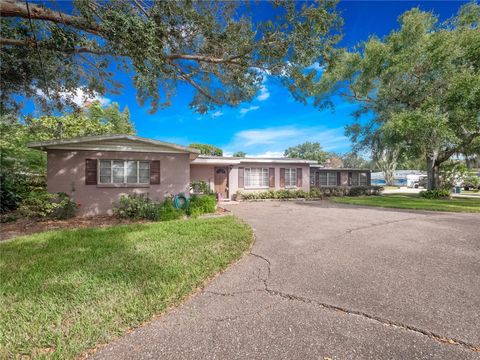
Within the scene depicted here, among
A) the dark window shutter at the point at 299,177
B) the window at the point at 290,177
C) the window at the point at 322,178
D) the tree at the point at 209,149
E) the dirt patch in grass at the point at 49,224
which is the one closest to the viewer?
the dirt patch in grass at the point at 49,224

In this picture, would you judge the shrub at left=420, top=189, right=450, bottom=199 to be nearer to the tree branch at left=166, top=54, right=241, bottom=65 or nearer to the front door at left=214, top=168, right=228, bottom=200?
the front door at left=214, top=168, right=228, bottom=200

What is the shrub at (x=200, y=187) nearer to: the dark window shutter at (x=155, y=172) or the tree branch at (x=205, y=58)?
the dark window shutter at (x=155, y=172)

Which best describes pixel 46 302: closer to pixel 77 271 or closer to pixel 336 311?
pixel 77 271

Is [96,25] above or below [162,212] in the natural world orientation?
above

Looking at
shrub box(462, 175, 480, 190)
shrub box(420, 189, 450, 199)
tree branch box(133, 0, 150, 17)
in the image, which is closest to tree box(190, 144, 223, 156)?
shrub box(420, 189, 450, 199)

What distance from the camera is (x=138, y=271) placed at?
4.24m

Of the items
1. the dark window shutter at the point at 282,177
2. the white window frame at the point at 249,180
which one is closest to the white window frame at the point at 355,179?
the dark window shutter at the point at 282,177

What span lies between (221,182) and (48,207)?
10663 mm

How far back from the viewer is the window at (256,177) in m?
18.6

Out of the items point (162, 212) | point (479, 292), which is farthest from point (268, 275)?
point (162, 212)

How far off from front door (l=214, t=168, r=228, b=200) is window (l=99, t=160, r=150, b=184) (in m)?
6.94

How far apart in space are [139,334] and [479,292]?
4751 mm

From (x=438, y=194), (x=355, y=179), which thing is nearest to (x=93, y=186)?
(x=355, y=179)

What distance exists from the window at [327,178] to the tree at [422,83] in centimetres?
505
